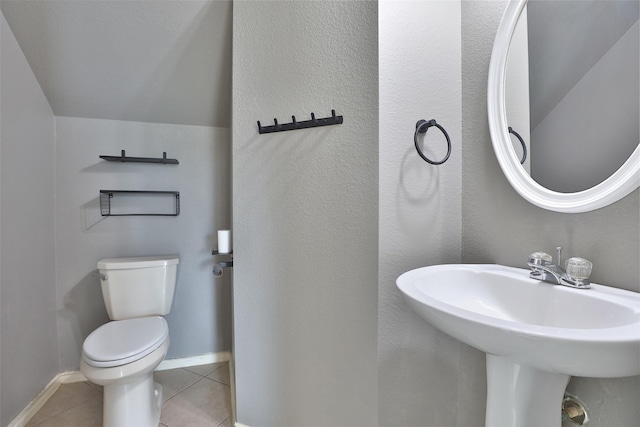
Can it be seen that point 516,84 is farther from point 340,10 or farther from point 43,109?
point 43,109

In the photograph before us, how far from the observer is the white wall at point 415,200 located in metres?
0.94

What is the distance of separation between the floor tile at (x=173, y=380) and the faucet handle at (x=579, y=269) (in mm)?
2036

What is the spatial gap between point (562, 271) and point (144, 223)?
2.16 metres

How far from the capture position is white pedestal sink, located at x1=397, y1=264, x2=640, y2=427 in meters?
0.44

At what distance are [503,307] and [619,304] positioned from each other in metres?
0.26

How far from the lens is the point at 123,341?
4.28ft

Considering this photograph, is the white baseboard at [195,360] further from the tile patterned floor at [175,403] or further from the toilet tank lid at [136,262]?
the toilet tank lid at [136,262]

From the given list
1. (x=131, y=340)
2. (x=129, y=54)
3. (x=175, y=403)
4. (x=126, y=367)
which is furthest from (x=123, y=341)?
(x=129, y=54)

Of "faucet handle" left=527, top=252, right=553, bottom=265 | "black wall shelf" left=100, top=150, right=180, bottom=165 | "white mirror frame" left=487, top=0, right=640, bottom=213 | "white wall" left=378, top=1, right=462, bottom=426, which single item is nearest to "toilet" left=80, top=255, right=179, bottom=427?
"black wall shelf" left=100, top=150, right=180, bottom=165

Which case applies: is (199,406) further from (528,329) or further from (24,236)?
(528,329)

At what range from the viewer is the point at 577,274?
0.66m

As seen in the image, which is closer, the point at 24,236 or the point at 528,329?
the point at 528,329

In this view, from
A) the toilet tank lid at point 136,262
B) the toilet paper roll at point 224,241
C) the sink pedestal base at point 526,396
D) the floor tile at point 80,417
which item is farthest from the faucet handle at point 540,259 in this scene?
the floor tile at point 80,417

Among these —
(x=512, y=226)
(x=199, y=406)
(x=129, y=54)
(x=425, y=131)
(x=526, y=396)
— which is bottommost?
(x=199, y=406)
